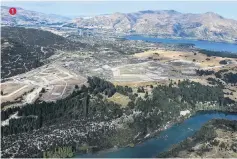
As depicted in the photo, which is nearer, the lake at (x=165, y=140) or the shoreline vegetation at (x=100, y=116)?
the lake at (x=165, y=140)

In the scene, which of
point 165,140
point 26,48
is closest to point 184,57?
point 26,48

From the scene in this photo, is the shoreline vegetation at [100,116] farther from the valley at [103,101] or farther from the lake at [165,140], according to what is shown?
the lake at [165,140]

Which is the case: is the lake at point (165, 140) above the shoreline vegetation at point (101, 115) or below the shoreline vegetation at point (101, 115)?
below

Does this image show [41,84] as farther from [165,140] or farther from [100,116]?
[165,140]

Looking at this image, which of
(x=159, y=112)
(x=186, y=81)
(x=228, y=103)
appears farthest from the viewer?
(x=186, y=81)

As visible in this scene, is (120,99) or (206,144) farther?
(120,99)

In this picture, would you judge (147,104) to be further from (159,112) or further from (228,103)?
(228,103)

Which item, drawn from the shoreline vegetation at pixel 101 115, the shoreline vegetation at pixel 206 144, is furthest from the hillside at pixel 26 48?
the shoreline vegetation at pixel 206 144

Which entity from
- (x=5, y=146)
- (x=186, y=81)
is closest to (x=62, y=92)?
(x=5, y=146)
